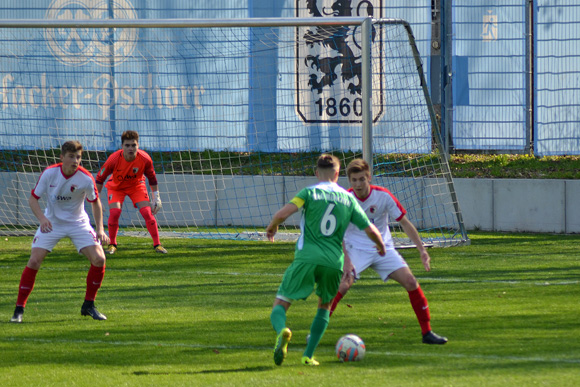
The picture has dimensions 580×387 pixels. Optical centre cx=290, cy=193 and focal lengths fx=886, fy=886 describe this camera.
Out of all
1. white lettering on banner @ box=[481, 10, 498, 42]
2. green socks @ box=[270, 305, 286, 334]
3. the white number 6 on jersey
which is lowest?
green socks @ box=[270, 305, 286, 334]

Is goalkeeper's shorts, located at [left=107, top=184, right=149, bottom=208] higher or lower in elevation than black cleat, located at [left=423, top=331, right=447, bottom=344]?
higher

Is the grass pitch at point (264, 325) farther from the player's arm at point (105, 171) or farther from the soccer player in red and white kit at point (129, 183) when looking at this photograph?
the player's arm at point (105, 171)

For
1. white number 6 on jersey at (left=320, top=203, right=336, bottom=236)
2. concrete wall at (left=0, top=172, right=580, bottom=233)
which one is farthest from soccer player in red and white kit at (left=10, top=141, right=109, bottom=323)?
concrete wall at (left=0, top=172, right=580, bottom=233)

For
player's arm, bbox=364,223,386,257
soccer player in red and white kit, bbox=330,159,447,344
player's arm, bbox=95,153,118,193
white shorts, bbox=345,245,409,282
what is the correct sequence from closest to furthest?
player's arm, bbox=364,223,386,257 < soccer player in red and white kit, bbox=330,159,447,344 < white shorts, bbox=345,245,409,282 < player's arm, bbox=95,153,118,193

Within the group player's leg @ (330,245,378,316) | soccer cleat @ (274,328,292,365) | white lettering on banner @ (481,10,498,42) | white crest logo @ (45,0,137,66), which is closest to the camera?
soccer cleat @ (274,328,292,365)

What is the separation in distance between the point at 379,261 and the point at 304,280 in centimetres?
114

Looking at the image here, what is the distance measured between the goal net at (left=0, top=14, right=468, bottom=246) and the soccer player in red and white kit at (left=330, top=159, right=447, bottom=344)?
823 cm

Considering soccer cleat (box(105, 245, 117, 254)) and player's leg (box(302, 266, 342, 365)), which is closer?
player's leg (box(302, 266, 342, 365))

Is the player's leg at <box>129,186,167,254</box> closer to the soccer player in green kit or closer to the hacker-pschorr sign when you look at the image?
the hacker-pschorr sign

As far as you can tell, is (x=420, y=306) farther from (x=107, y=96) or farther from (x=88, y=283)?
(x=107, y=96)

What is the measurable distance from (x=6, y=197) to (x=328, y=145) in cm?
626

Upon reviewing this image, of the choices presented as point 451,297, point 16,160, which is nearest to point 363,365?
point 451,297

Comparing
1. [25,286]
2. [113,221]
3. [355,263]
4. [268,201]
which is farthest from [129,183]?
[355,263]

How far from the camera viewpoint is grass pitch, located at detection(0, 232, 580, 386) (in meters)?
6.01
